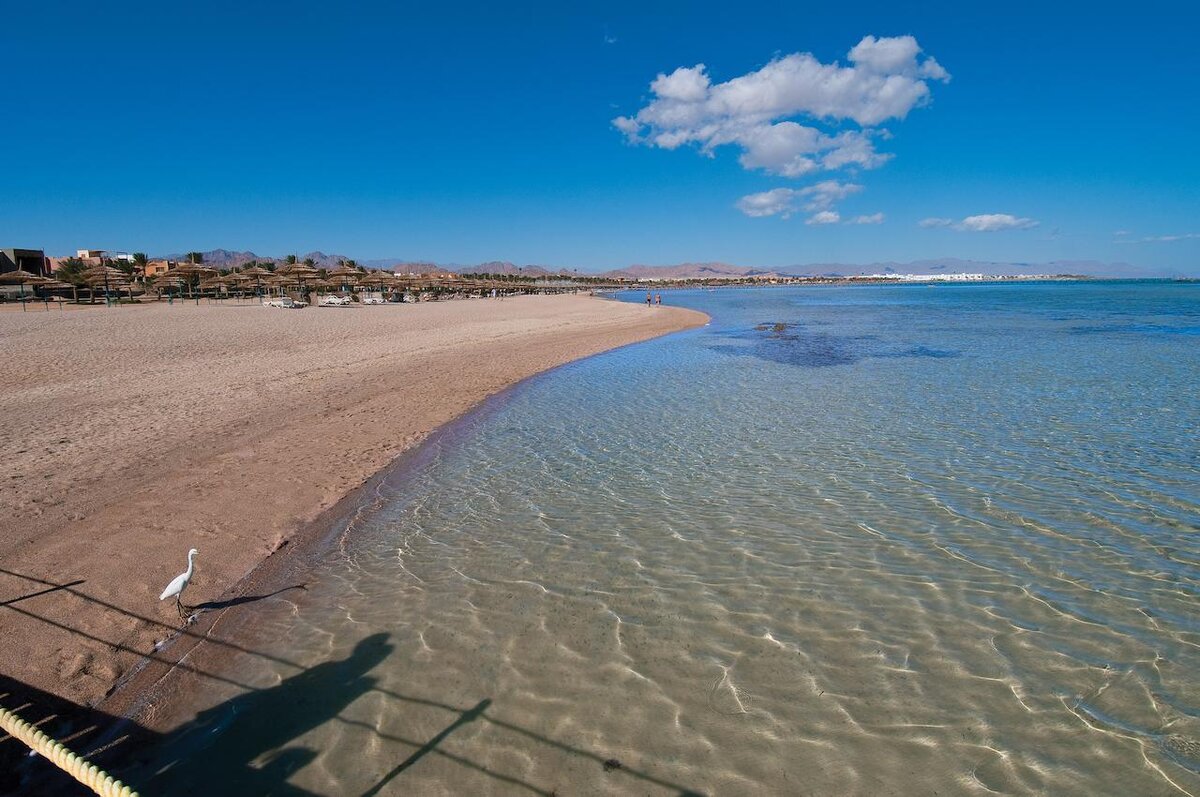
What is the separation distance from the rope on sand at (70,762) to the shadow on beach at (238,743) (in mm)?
774

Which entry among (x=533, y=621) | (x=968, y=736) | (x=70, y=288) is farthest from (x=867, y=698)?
(x=70, y=288)

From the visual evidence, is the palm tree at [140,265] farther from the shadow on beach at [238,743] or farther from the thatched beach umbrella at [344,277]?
the shadow on beach at [238,743]

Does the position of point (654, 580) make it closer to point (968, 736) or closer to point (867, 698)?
point (867, 698)

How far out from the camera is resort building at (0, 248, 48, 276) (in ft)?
172

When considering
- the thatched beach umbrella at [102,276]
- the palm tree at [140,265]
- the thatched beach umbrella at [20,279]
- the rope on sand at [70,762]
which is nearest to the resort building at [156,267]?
the palm tree at [140,265]

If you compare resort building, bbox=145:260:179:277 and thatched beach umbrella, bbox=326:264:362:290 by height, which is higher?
resort building, bbox=145:260:179:277

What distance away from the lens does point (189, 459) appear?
322 inches

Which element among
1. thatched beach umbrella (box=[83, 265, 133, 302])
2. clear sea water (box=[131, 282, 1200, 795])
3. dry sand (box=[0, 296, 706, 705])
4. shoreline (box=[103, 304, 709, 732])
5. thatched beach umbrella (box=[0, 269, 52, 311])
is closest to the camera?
clear sea water (box=[131, 282, 1200, 795])

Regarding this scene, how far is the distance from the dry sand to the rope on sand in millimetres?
1274

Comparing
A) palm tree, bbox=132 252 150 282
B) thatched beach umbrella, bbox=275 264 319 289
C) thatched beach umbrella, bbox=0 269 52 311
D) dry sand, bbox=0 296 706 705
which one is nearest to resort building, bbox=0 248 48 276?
Answer: palm tree, bbox=132 252 150 282

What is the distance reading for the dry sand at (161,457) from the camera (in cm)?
465

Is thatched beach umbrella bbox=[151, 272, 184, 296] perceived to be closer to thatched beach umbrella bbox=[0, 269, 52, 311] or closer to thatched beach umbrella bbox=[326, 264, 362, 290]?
thatched beach umbrella bbox=[0, 269, 52, 311]

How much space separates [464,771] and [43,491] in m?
6.63

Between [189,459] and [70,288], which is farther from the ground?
[70,288]
